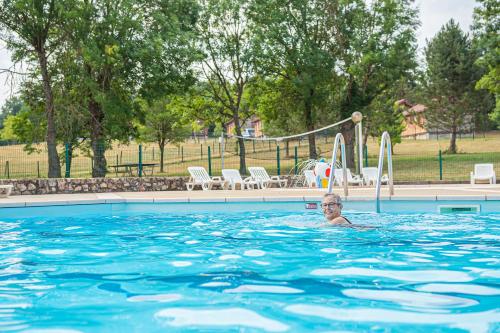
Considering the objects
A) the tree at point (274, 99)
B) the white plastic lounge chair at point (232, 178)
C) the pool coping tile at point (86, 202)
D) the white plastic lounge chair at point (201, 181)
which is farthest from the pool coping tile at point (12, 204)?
the tree at point (274, 99)

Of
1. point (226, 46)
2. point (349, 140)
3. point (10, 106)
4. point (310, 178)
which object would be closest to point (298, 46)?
point (226, 46)

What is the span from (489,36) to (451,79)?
703 inches

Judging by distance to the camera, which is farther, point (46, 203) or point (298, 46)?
point (298, 46)

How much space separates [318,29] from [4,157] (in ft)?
58.5

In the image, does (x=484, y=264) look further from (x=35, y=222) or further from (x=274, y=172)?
(x=274, y=172)

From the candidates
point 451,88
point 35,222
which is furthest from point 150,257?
point 451,88

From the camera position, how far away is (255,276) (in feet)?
17.5

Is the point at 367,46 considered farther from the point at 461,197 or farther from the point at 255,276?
the point at 255,276

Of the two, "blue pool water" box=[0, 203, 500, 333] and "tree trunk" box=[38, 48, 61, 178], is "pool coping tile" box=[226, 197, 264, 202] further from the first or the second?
"tree trunk" box=[38, 48, 61, 178]

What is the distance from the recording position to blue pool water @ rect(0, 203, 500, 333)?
3828 mm

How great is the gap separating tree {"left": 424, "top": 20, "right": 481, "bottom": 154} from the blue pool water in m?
41.9

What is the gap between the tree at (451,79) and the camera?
48.6m

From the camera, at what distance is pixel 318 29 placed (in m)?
32.2

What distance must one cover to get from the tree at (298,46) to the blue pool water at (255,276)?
803 inches
